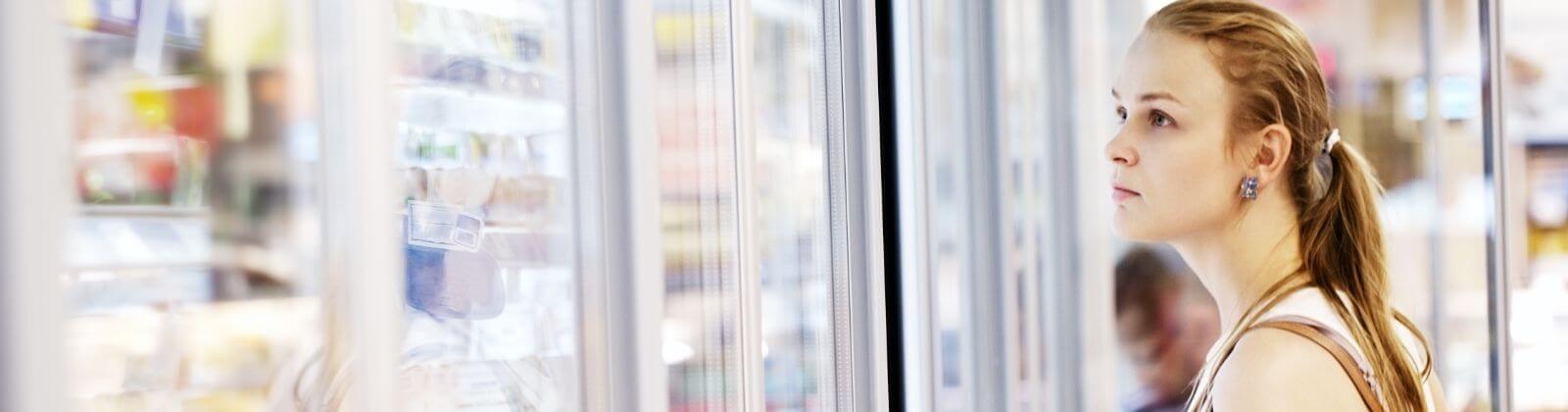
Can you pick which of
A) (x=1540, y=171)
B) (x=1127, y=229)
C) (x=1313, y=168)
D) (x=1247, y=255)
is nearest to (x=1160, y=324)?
(x=1127, y=229)

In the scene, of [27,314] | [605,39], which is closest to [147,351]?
[27,314]

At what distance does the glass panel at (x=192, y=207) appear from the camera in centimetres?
79

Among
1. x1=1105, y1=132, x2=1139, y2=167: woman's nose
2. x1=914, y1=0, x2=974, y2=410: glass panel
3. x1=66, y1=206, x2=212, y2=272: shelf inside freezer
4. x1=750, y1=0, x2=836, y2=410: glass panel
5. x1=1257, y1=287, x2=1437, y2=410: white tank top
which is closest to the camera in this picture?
x1=66, y1=206, x2=212, y2=272: shelf inside freezer

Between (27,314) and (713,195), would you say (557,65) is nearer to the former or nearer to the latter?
(713,195)

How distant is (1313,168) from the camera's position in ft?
5.88

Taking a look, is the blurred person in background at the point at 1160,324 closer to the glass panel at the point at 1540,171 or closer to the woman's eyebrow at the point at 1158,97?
the woman's eyebrow at the point at 1158,97

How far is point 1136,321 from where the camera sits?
213 cm

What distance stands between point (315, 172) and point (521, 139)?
0.23m

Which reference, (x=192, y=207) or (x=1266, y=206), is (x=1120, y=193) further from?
(x=192, y=207)

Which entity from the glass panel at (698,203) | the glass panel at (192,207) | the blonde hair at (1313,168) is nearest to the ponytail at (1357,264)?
the blonde hair at (1313,168)

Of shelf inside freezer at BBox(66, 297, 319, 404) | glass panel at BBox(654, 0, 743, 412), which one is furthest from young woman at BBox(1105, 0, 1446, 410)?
shelf inside freezer at BBox(66, 297, 319, 404)

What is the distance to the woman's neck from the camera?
1778 millimetres

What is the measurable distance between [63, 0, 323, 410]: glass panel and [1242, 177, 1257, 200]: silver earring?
4.45ft

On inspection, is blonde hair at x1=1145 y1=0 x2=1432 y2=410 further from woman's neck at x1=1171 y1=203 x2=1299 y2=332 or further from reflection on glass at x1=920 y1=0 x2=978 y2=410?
reflection on glass at x1=920 y1=0 x2=978 y2=410
